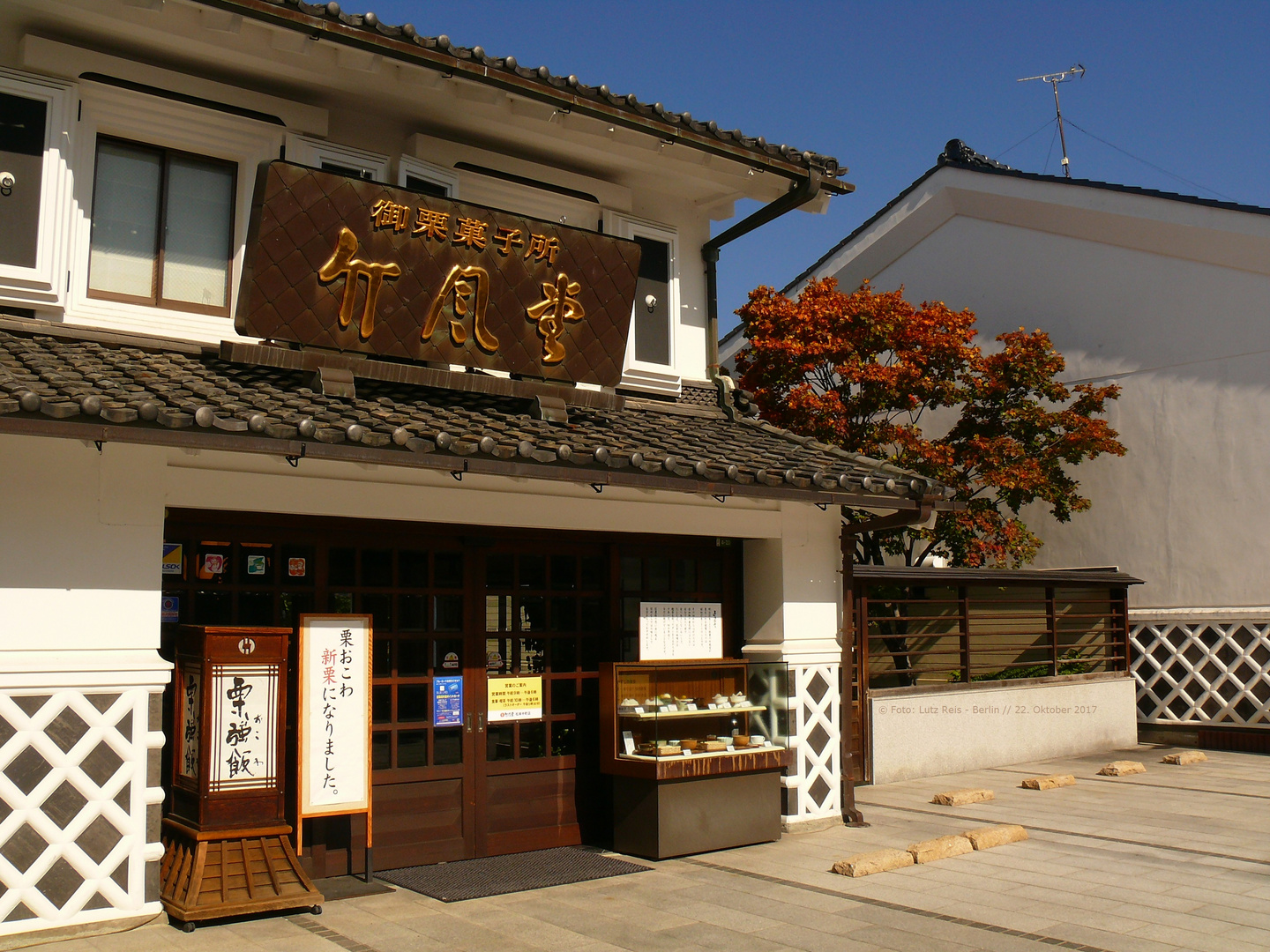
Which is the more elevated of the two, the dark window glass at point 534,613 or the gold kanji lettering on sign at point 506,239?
the gold kanji lettering on sign at point 506,239

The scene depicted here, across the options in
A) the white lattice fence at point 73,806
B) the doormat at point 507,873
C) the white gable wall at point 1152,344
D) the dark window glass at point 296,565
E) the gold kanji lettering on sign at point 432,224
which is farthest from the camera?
the white gable wall at point 1152,344

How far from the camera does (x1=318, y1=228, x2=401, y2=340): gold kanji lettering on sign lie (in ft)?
27.8

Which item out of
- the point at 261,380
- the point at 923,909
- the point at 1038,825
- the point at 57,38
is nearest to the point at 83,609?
the point at 261,380

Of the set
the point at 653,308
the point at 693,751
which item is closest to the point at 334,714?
the point at 693,751

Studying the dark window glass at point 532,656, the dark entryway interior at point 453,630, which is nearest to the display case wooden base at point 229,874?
the dark entryway interior at point 453,630

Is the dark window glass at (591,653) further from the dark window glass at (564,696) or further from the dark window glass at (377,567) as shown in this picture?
the dark window glass at (377,567)

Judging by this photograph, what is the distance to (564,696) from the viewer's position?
31.4 feet

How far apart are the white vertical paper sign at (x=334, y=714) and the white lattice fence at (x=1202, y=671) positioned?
14.2m

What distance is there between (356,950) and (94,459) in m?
Result: 3.45

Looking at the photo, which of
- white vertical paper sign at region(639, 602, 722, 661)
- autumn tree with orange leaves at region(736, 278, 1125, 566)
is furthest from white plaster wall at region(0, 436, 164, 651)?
autumn tree with orange leaves at region(736, 278, 1125, 566)

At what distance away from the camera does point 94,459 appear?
6.85 metres

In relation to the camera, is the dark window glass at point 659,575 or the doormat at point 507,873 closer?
the doormat at point 507,873

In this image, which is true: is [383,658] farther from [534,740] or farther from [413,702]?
[534,740]

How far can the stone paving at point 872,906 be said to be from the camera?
21.8 ft
